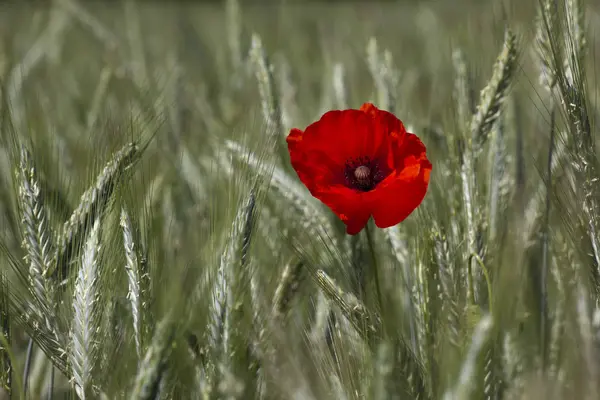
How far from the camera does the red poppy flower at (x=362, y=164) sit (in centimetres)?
68

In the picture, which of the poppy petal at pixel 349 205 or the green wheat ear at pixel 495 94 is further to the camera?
the green wheat ear at pixel 495 94

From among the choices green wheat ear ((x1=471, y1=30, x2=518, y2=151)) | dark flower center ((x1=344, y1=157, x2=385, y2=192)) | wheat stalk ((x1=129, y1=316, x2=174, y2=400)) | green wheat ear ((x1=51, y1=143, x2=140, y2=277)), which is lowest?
wheat stalk ((x1=129, y1=316, x2=174, y2=400))

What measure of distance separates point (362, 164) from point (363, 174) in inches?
1.5

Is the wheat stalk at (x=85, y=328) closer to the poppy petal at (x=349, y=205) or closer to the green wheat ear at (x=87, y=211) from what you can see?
the green wheat ear at (x=87, y=211)

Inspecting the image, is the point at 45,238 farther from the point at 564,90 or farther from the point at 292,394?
the point at 564,90

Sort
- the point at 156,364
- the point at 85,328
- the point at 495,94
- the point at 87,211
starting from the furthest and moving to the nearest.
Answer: the point at 495,94, the point at 87,211, the point at 85,328, the point at 156,364

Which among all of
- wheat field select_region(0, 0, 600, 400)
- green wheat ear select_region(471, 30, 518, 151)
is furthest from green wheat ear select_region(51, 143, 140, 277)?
green wheat ear select_region(471, 30, 518, 151)

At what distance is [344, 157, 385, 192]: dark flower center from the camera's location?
2.55ft

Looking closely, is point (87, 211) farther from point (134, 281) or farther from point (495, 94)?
point (495, 94)

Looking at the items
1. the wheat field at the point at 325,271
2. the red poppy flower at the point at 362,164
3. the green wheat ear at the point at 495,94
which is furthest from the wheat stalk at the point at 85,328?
the green wheat ear at the point at 495,94

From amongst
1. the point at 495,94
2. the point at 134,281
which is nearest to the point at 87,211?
the point at 134,281

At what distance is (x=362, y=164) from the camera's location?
0.81 metres

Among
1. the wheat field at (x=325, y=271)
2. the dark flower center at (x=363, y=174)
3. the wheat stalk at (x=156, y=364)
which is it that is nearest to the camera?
the wheat stalk at (x=156, y=364)

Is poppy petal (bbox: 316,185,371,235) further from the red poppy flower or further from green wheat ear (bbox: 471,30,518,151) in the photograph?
green wheat ear (bbox: 471,30,518,151)
